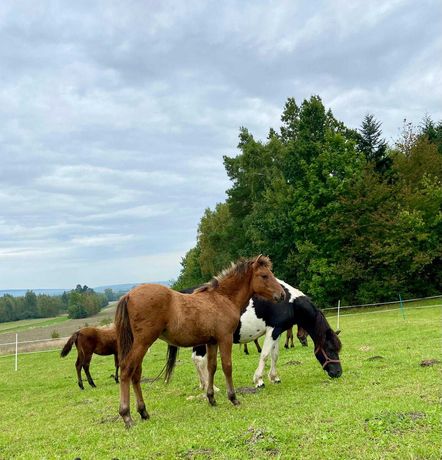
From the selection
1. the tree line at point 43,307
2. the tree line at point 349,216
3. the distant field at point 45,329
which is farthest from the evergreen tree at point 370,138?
the tree line at point 43,307

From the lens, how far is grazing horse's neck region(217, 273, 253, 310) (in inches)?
294

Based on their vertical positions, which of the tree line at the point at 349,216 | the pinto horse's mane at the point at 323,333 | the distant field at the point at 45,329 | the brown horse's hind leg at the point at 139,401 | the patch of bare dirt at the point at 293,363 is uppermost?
the tree line at the point at 349,216

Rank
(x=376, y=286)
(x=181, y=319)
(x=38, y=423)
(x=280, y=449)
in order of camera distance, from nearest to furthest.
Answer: (x=280, y=449), (x=181, y=319), (x=38, y=423), (x=376, y=286)

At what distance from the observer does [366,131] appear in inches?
1543

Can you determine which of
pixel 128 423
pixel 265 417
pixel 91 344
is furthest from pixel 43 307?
pixel 265 417

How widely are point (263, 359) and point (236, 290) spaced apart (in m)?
1.88

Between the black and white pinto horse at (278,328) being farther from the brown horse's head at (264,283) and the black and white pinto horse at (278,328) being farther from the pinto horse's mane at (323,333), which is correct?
the brown horse's head at (264,283)

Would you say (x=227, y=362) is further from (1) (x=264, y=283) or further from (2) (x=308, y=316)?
(2) (x=308, y=316)

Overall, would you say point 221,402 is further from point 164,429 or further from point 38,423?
point 38,423

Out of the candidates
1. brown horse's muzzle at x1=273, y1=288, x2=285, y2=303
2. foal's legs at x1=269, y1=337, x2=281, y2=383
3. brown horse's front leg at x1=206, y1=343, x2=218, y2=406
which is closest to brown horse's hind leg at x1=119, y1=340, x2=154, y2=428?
brown horse's front leg at x1=206, y1=343, x2=218, y2=406

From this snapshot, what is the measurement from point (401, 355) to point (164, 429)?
650cm

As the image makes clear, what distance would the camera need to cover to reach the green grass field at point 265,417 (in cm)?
434

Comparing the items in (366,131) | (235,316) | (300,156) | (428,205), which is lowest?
(235,316)

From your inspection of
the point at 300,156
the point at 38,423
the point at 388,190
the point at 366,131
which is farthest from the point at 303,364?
the point at 366,131
